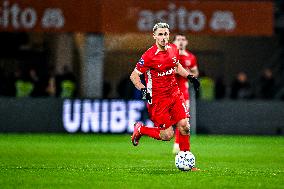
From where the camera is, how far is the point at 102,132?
24984 millimetres

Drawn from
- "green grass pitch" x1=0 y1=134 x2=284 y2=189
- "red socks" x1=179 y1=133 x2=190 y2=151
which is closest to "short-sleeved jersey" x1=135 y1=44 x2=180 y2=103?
"red socks" x1=179 y1=133 x2=190 y2=151

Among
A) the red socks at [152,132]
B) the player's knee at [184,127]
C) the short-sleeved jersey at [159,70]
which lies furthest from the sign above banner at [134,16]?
the player's knee at [184,127]

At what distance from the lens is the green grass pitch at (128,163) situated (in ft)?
38.5

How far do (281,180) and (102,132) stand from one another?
13.1 metres

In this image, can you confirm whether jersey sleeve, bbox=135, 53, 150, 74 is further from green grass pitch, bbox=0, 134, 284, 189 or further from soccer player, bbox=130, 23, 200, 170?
green grass pitch, bbox=0, 134, 284, 189

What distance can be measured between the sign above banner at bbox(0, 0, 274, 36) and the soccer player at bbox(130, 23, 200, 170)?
493 inches

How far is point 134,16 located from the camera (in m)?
Result: 26.5

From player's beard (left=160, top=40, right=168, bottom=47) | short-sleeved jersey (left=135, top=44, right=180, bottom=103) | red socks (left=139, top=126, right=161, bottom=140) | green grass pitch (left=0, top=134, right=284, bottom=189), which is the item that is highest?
player's beard (left=160, top=40, right=168, bottom=47)

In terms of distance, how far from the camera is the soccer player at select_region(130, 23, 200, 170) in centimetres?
1355

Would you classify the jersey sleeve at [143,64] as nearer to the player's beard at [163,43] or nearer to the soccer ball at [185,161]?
the player's beard at [163,43]

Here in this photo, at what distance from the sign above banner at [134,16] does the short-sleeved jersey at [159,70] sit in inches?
492

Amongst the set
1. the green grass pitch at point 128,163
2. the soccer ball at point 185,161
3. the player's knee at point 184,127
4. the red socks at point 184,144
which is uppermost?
the player's knee at point 184,127

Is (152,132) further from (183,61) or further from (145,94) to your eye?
(183,61)

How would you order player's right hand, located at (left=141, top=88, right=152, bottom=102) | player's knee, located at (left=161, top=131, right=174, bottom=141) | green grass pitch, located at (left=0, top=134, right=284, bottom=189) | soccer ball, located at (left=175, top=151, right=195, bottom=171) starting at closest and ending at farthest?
green grass pitch, located at (left=0, top=134, right=284, bottom=189)
soccer ball, located at (left=175, top=151, right=195, bottom=171)
player's right hand, located at (left=141, top=88, right=152, bottom=102)
player's knee, located at (left=161, top=131, right=174, bottom=141)
